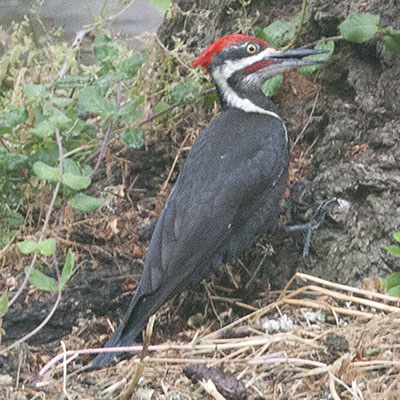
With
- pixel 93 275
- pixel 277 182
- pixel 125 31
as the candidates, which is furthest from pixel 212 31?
pixel 93 275

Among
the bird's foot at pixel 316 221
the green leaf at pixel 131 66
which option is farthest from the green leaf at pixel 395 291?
the green leaf at pixel 131 66

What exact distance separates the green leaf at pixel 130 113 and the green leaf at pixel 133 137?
107 mm

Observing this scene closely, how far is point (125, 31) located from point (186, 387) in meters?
2.67

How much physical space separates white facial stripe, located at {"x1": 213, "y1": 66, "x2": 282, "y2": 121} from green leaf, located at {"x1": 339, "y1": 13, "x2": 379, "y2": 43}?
47cm

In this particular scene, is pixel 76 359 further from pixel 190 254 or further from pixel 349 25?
pixel 349 25

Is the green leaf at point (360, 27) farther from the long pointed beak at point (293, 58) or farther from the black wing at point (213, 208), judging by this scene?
the black wing at point (213, 208)

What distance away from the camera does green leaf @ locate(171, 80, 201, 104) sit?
3.93m

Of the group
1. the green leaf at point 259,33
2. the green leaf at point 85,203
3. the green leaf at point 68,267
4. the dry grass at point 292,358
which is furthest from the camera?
the green leaf at point 259,33

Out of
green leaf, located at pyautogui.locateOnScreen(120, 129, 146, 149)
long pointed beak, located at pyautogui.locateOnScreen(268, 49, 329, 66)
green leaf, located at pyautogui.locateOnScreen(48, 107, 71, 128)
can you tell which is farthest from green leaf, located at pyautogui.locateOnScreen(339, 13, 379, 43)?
green leaf, located at pyautogui.locateOnScreen(48, 107, 71, 128)

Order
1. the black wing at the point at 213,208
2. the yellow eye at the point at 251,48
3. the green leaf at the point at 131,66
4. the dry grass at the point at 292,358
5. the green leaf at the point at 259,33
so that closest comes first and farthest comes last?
the dry grass at the point at 292,358 → the black wing at the point at 213,208 → the green leaf at the point at 131,66 → the yellow eye at the point at 251,48 → the green leaf at the point at 259,33

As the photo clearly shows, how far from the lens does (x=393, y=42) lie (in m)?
3.57

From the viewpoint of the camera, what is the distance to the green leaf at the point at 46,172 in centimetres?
329

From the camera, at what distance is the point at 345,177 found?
3.53 m

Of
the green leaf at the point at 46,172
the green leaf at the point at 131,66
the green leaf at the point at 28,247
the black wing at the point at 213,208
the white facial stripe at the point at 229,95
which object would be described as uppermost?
the green leaf at the point at 131,66
